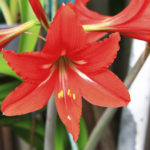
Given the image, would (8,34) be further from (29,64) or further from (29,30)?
(29,30)

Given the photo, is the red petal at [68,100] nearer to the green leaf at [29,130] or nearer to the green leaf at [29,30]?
the green leaf at [29,30]

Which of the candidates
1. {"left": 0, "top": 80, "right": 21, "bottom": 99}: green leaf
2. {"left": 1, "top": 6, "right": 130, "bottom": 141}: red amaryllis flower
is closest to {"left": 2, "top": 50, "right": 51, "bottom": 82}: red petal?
{"left": 1, "top": 6, "right": 130, "bottom": 141}: red amaryllis flower

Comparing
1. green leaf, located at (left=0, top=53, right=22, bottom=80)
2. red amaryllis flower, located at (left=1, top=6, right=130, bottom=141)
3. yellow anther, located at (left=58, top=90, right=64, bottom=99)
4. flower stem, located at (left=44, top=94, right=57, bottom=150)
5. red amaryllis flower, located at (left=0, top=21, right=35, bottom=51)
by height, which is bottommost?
flower stem, located at (left=44, top=94, right=57, bottom=150)


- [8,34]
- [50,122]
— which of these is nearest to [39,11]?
[8,34]

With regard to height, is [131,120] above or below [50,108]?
below

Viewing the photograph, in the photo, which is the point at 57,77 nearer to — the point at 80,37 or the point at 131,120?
the point at 80,37

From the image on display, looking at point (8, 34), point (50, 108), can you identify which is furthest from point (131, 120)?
point (8, 34)

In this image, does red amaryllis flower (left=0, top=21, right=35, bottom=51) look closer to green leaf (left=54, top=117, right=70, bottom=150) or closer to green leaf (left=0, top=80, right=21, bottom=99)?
green leaf (left=0, top=80, right=21, bottom=99)
